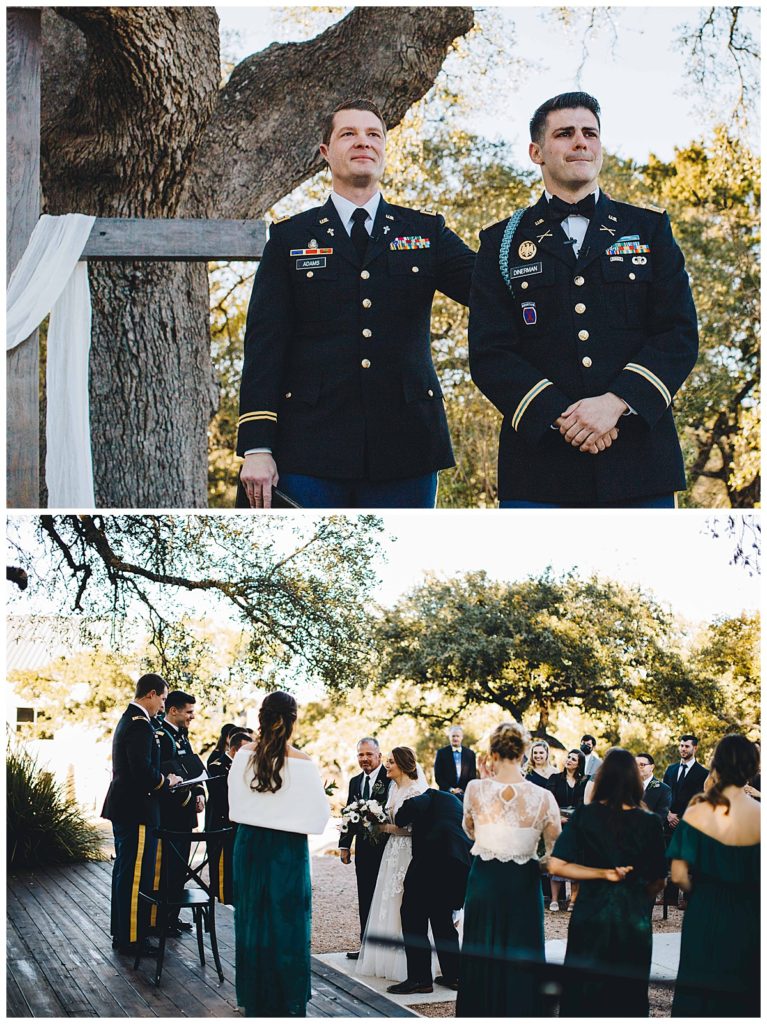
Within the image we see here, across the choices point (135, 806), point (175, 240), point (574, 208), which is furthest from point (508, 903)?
point (175, 240)

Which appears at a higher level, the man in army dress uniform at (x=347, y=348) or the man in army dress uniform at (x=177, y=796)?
the man in army dress uniform at (x=347, y=348)

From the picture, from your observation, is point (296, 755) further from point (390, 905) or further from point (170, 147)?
point (170, 147)

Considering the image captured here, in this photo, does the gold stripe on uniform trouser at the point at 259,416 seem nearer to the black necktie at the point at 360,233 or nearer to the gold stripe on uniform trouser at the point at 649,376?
the black necktie at the point at 360,233

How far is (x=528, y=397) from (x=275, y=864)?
2.12 meters

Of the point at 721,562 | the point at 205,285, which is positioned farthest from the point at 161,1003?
the point at 205,285

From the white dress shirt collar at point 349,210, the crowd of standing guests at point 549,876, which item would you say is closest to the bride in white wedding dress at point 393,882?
the crowd of standing guests at point 549,876

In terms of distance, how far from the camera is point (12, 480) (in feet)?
19.5

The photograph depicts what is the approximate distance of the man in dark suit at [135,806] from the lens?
588cm

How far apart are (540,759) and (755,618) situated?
1177 mm

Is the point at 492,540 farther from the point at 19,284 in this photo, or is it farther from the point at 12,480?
the point at 19,284

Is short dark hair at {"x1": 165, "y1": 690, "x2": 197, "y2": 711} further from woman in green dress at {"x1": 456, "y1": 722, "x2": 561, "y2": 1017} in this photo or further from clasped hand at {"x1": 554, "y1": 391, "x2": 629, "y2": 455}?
clasped hand at {"x1": 554, "y1": 391, "x2": 629, "y2": 455}

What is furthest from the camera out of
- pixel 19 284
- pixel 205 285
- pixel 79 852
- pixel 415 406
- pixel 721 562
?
pixel 205 285

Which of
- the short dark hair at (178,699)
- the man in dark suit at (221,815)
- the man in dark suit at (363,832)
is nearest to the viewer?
the man in dark suit at (363,832)

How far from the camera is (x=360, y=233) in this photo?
4953 mm
